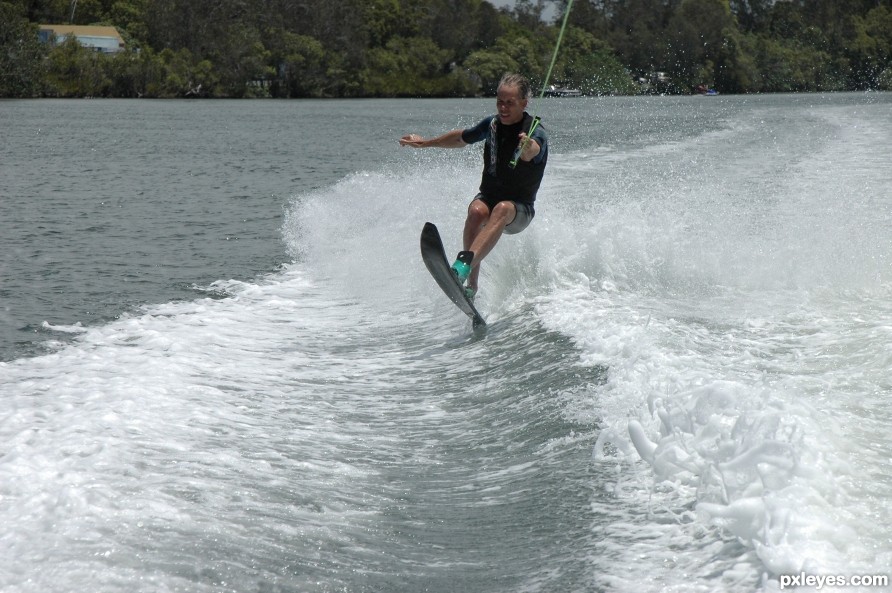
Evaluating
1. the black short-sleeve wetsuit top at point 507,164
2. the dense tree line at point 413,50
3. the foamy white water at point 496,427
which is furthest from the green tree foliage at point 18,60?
the black short-sleeve wetsuit top at point 507,164

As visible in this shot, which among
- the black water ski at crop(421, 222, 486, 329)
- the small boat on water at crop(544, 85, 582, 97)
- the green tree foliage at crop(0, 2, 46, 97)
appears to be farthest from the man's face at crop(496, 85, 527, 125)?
the small boat on water at crop(544, 85, 582, 97)

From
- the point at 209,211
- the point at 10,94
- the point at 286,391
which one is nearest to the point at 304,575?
the point at 286,391

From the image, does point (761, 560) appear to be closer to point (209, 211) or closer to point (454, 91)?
point (209, 211)

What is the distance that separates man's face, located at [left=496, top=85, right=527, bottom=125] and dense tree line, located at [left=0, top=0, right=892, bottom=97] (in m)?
77.9

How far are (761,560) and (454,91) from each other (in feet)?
381

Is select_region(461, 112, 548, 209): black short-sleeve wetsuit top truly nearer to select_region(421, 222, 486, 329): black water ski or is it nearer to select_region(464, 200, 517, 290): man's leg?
select_region(464, 200, 517, 290): man's leg

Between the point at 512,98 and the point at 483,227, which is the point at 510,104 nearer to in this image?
the point at 512,98

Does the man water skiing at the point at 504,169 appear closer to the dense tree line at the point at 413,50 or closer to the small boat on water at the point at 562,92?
the dense tree line at the point at 413,50

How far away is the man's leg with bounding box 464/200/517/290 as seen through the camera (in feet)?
23.1

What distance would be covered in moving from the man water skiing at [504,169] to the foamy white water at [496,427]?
0.59m

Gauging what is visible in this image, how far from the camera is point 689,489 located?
3.76m

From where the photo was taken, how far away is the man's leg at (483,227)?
23.1 feet

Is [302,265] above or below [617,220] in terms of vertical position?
below

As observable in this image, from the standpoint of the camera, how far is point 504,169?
729cm
